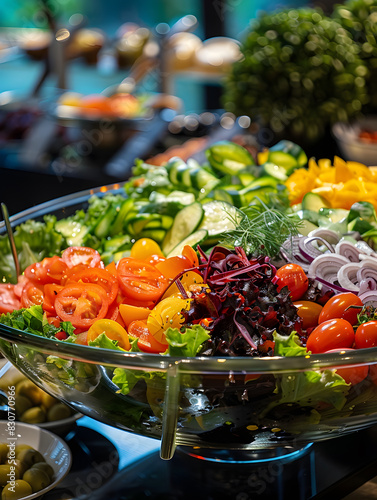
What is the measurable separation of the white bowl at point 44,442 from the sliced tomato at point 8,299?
17 cm

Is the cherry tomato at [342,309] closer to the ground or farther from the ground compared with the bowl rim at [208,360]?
closer to the ground

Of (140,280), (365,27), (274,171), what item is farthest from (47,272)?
(365,27)

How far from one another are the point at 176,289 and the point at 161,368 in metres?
0.26

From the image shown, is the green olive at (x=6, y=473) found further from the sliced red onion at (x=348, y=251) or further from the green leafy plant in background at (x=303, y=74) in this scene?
the green leafy plant in background at (x=303, y=74)

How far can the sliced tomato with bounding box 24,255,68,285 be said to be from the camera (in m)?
0.98

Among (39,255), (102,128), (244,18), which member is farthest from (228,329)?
(244,18)

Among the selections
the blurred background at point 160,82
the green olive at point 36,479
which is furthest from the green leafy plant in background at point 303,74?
the green olive at point 36,479

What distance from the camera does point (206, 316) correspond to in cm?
80

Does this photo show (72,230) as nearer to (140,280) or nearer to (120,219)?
(120,219)

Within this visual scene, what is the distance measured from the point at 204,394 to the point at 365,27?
1.57 meters

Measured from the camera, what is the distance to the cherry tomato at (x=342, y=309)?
0.84 meters

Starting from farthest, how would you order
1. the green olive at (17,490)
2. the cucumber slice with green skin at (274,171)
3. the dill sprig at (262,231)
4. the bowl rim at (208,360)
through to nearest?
the cucumber slice with green skin at (274,171) → the dill sprig at (262,231) → the green olive at (17,490) → the bowl rim at (208,360)

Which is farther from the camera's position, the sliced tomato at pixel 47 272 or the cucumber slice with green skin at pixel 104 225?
the cucumber slice with green skin at pixel 104 225

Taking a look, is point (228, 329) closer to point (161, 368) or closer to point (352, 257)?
point (161, 368)
